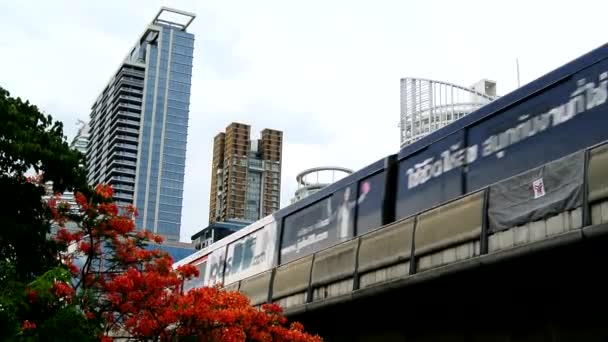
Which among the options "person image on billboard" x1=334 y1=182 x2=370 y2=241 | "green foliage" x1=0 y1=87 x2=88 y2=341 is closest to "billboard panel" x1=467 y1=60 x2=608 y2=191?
"person image on billboard" x1=334 y1=182 x2=370 y2=241

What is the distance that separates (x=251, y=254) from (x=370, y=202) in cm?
706

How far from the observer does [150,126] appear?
16562 cm

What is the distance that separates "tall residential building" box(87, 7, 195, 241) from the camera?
15500 cm

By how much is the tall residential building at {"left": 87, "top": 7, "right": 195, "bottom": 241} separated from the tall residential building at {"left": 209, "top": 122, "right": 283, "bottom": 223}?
1514 cm

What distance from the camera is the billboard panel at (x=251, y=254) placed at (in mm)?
21641

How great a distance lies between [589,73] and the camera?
11.1m

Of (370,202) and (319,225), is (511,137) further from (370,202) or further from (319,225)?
(319,225)

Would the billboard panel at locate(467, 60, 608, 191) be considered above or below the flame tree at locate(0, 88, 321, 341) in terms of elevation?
above

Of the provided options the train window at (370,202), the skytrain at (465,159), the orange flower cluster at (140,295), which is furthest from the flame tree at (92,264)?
the skytrain at (465,159)

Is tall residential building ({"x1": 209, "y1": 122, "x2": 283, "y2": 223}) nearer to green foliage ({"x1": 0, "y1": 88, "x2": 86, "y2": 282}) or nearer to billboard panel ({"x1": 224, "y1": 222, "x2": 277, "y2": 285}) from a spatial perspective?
billboard panel ({"x1": 224, "y1": 222, "x2": 277, "y2": 285})

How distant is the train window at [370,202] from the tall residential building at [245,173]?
132 metres

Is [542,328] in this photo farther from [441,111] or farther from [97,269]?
[441,111]

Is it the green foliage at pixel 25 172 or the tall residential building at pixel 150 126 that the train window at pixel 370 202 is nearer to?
the green foliage at pixel 25 172

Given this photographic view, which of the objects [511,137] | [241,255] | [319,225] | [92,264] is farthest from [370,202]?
[241,255]
